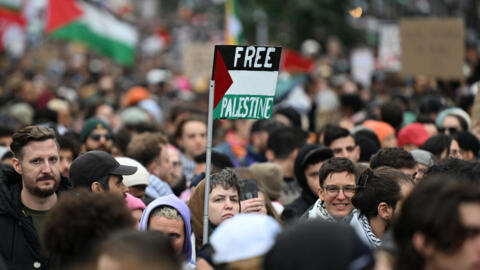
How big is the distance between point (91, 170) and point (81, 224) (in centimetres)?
217

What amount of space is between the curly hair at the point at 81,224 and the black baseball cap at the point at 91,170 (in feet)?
6.54

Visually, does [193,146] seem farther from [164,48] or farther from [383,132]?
[164,48]

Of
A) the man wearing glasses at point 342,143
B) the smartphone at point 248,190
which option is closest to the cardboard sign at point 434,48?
the man wearing glasses at point 342,143

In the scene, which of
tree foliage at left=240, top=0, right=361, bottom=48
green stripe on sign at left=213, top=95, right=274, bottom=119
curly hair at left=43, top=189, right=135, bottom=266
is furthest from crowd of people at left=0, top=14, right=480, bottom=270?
tree foliage at left=240, top=0, right=361, bottom=48

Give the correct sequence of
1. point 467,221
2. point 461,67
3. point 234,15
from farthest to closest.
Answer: point 234,15
point 461,67
point 467,221

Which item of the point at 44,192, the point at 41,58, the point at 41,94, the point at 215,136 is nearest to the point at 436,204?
the point at 44,192

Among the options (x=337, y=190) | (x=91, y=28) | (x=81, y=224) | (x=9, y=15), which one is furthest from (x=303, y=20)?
(x=81, y=224)

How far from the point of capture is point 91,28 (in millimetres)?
19344

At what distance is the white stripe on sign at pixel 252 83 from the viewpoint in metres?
6.44

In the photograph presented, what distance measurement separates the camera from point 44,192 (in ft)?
21.1

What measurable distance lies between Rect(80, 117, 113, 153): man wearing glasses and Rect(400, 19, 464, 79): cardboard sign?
6.45m

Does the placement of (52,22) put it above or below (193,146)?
above

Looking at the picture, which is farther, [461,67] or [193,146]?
[461,67]

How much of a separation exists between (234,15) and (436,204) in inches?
706
